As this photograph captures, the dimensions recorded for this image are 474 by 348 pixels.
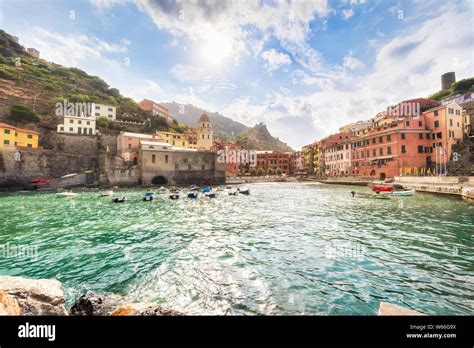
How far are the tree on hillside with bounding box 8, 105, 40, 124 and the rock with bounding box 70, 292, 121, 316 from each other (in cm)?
7860

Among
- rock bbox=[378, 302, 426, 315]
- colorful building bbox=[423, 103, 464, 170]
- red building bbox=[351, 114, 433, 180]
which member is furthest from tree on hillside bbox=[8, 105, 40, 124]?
colorful building bbox=[423, 103, 464, 170]

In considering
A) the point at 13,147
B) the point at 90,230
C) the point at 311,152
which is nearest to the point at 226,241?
the point at 90,230

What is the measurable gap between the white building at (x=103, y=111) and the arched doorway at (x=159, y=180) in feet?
151

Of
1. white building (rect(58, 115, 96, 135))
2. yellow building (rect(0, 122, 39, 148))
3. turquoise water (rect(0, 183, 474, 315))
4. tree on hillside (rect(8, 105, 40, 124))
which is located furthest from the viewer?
white building (rect(58, 115, 96, 135))

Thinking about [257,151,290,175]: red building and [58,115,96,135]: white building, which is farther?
[257,151,290,175]: red building

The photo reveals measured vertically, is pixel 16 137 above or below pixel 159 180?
above

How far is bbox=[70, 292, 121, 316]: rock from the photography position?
4.99 m

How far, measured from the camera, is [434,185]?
107 ft

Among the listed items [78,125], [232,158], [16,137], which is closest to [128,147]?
[78,125]

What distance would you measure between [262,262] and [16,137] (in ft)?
197

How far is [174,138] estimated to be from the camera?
261 ft

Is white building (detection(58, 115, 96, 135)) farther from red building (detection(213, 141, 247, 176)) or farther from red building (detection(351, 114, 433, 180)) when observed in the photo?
red building (detection(351, 114, 433, 180))

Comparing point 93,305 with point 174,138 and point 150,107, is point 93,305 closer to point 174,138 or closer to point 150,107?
point 174,138
